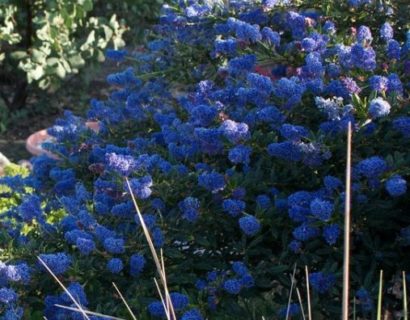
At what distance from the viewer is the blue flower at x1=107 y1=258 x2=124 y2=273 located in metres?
2.64

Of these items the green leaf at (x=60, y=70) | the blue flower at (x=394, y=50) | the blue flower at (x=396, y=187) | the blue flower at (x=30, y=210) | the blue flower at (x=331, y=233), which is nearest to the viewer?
the blue flower at (x=396, y=187)

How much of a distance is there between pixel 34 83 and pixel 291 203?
5046 millimetres

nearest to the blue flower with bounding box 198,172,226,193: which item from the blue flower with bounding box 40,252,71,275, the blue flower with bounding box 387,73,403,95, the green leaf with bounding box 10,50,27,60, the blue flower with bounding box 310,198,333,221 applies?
the blue flower with bounding box 310,198,333,221

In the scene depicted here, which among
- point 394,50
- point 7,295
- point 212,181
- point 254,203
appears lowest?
point 7,295

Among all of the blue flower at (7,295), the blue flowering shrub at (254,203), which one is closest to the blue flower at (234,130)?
the blue flowering shrub at (254,203)

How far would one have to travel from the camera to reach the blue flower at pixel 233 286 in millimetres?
2551

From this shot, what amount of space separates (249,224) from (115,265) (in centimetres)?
43

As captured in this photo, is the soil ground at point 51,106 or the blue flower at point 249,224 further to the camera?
the soil ground at point 51,106

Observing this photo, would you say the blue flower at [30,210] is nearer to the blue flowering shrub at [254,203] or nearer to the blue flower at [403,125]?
the blue flowering shrub at [254,203]

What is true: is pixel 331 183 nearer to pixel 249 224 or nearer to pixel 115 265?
pixel 249 224

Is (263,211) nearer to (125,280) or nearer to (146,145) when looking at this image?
(125,280)

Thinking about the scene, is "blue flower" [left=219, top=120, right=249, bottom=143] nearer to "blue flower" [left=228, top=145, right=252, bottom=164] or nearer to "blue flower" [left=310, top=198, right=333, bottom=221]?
"blue flower" [left=228, top=145, right=252, bottom=164]

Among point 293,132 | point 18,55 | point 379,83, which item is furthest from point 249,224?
point 18,55

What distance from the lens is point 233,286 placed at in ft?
8.38
